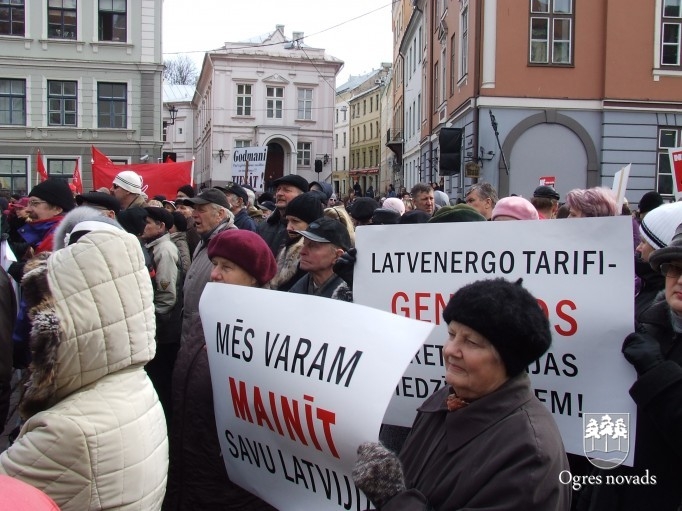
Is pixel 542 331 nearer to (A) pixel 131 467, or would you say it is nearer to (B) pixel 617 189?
(A) pixel 131 467

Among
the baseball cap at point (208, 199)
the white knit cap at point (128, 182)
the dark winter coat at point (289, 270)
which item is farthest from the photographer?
the white knit cap at point (128, 182)

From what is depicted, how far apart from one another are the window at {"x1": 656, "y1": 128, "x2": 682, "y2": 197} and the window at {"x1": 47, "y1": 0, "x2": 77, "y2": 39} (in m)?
22.3

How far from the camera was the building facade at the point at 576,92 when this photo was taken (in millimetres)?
16984

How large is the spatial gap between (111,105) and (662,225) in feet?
91.5

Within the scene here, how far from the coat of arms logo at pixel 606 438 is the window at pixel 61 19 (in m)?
29.0

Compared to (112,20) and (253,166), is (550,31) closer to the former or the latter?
(253,166)

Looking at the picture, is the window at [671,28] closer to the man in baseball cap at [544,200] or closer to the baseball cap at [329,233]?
the man in baseball cap at [544,200]

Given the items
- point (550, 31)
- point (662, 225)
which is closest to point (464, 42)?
point (550, 31)

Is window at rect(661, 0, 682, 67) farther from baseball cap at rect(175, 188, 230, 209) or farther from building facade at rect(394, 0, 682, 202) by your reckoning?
baseball cap at rect(175, 188, 230, 209)

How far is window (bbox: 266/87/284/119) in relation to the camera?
52.9 metres

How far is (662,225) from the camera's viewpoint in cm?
290

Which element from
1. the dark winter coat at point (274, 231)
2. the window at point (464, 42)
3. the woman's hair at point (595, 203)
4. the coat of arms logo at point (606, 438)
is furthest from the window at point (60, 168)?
the coat of arms logo at point (606, 438)

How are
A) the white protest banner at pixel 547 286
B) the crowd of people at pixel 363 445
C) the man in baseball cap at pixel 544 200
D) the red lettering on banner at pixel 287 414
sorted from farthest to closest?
1. the man in baseball cap at pixel 544 200
2. the white protest banner at pixel 547 286
3. the red lettering on banner at pixel 287 414
4. the crowd of people at pixel 363 445

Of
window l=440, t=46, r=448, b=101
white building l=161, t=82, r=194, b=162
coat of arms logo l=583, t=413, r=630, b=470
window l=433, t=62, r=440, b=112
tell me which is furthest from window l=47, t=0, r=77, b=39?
white building l=161, t=82, r=194, b=162
